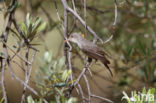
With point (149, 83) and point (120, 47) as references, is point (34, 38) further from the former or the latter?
point (120, 47)

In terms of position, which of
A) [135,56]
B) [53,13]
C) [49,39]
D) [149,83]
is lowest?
[149,83]

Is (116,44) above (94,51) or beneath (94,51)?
beneath

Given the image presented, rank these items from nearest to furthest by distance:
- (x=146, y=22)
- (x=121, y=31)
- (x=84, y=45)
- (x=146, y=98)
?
(x=146, y=98) < (x=84, y=45) < (x=121, y=31) < (x=146, y=22)

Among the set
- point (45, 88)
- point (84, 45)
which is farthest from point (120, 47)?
point (45, 88)

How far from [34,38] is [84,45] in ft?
0.87

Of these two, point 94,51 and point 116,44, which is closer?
point 94,51

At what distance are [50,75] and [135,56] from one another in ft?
5.54

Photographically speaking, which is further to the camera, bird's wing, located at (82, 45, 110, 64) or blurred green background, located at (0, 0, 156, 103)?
blurred green background, located at (0, 0, 156, 103)

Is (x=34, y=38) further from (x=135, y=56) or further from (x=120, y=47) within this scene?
(x=120, y=47)

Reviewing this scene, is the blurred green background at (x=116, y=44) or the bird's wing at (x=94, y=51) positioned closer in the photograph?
the bird's wing at (x=94, y=51)

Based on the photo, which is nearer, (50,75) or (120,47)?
(50,75)

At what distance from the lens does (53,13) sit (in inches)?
115

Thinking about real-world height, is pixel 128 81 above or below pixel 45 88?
below

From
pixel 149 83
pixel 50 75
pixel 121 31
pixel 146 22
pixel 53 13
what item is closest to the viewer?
pixel 50 75
